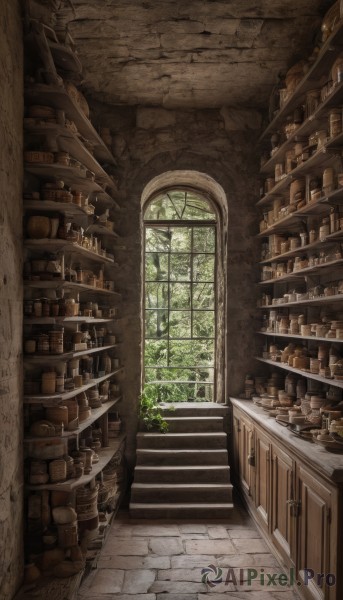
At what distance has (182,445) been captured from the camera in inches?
211

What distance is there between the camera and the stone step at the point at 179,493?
15.8ft

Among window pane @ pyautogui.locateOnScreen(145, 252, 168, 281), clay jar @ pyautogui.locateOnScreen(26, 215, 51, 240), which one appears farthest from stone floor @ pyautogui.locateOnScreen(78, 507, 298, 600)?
window pane @ pyautogui.locateOnScreen(145, 252, 168, 281)

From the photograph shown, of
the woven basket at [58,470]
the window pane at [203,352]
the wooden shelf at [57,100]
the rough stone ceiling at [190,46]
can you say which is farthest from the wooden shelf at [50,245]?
the window pane at [203,352]

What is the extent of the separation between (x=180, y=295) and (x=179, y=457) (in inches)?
83.6

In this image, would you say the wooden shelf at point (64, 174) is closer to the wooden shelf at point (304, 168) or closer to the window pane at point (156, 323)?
the wooden shelf at point (304, 168)

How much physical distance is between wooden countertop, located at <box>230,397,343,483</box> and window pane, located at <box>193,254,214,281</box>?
238cm

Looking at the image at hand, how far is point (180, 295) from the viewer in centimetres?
635

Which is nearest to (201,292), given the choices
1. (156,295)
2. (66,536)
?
(156,295)

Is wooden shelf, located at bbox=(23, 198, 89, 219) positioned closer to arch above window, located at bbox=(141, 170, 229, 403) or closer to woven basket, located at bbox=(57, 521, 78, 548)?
arch above window, located at bbox=(141, 170, 229, 403)

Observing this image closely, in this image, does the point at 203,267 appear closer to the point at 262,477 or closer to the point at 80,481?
the point at 262,477

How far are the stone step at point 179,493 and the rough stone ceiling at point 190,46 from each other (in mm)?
4240

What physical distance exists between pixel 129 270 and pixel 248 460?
8.28 feet

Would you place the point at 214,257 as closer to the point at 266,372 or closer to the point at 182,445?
the point at 266,372

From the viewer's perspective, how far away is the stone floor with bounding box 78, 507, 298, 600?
11.1 ft
